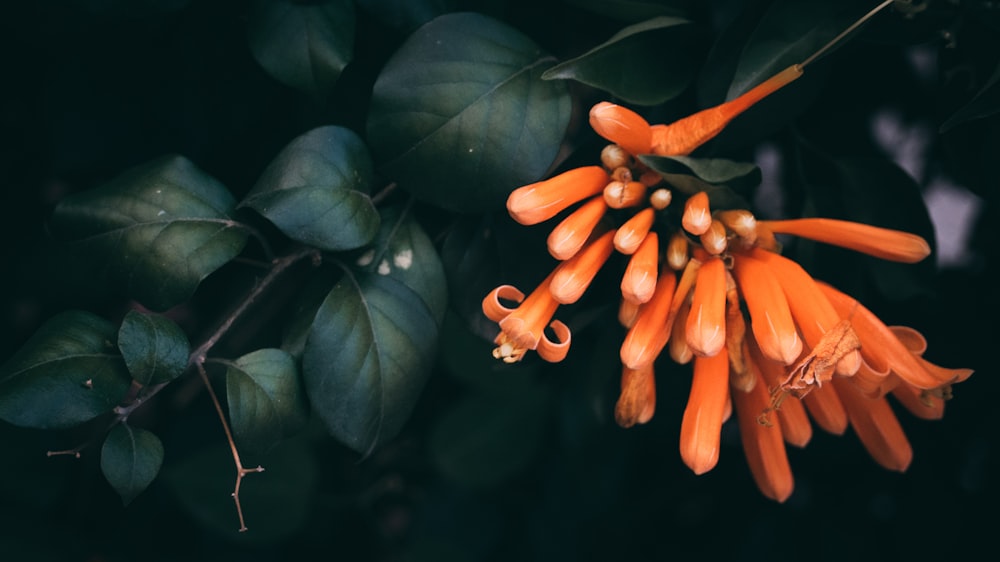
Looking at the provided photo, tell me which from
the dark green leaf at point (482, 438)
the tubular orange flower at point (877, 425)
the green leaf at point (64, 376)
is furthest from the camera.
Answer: the dark green leaf at point (482, 438)

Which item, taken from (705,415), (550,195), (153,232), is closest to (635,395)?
(705,415)

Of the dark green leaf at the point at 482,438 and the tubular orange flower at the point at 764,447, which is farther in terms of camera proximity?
the dark green leaf at the point at 482,438

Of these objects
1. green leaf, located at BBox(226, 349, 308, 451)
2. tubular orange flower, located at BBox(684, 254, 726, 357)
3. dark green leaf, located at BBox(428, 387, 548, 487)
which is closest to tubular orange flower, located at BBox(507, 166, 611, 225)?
tubular orange flower, located at BBox(684, 254, 726, 357)

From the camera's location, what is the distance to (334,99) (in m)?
0.66

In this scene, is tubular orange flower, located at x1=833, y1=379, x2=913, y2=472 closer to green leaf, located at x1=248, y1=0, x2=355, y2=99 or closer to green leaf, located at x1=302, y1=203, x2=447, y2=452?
green leaf, located at x1=302, y1=203, x2=447, y2=452

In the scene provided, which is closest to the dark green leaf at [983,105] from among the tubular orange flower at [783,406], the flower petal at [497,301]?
the tubular orange flower at [783,406]

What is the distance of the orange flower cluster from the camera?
0.51 metres

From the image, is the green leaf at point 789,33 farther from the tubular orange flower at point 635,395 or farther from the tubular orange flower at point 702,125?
the tubular orange flower at point 635,395

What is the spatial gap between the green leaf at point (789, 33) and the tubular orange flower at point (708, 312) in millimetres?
136

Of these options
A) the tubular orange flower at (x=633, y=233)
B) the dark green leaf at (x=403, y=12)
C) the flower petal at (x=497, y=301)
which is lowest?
the flower petal at (x=497, y=301)

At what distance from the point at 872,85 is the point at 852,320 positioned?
17.7 inches

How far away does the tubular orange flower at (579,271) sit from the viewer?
1.73 ft

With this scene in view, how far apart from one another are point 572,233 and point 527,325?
0.25ft

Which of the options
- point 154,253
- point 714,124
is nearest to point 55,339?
point 154,253
